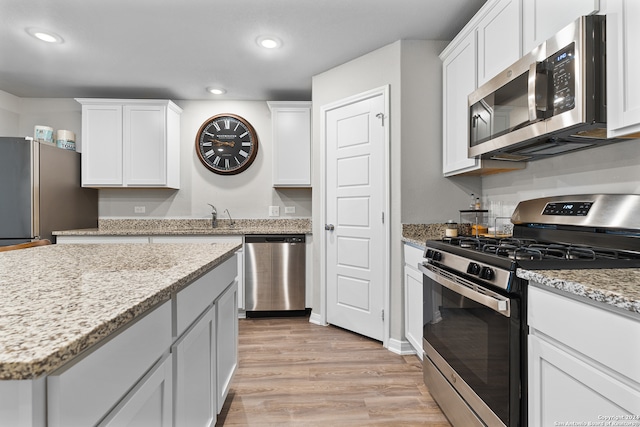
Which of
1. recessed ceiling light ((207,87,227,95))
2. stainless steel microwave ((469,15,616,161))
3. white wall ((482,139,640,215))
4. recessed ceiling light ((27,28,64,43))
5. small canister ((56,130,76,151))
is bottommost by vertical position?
white wall ((482,139,640,215))

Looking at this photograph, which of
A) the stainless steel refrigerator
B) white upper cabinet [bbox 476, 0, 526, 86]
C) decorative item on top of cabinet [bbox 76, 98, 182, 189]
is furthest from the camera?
decorative item on top of cabinet [bbox 76, 98, 182, 189]

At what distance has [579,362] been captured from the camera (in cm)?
94

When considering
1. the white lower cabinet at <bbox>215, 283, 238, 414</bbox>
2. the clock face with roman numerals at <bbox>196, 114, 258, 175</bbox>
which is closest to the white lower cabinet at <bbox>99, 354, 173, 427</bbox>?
the white lower cabinet at <bbox>215, 283, 238, 414</bbox>

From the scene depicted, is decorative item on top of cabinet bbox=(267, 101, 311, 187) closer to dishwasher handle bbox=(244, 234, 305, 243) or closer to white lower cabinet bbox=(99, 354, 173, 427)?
dishwasher handle bbox=(244, 234, 305, 243)

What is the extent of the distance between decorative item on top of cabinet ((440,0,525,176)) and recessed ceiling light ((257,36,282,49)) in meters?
1.27

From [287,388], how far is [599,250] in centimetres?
175

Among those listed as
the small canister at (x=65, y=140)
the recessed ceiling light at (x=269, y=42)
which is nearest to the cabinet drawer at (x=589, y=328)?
the recessed ceiling light at (x=269, y=42)

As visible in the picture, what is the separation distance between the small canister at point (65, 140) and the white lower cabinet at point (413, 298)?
3.69m

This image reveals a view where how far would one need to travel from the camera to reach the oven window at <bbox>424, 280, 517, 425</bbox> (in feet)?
4.05

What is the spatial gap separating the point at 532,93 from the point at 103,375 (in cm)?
180

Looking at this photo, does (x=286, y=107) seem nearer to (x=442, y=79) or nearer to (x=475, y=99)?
(x=442, y=79)

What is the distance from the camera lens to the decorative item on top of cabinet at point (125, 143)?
11.7ft

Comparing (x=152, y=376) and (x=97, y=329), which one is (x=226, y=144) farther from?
(x=97, y=329)

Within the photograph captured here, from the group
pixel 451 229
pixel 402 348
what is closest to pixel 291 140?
pixel 451 229
